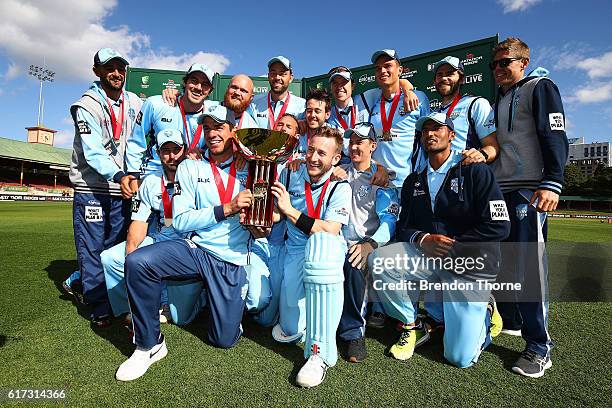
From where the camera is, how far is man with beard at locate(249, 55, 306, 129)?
494 centimetres

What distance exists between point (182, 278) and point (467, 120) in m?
3.34

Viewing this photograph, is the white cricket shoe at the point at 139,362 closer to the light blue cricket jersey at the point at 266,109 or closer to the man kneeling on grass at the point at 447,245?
the man kneeling on grass at the point at 447,245

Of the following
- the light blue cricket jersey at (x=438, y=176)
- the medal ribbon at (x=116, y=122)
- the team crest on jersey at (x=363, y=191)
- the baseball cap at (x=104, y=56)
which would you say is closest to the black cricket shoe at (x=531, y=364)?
the light blue cricket jersey at (x=438, y=176)

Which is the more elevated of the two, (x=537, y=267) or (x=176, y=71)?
(x=176, y=71)

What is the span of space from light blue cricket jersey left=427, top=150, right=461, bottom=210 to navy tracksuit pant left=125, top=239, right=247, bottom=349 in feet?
6.34

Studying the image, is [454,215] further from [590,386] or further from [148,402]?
[148,402]

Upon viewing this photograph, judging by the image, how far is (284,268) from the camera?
3.72 metres

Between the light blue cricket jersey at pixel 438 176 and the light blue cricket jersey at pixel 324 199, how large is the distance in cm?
76

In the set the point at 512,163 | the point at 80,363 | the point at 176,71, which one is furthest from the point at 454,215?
the point at 176,71

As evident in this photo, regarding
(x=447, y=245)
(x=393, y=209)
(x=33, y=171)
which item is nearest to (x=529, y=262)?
(x=447, y=245)

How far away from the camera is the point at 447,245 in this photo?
321cm

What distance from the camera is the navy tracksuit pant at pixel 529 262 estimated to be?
310 cm

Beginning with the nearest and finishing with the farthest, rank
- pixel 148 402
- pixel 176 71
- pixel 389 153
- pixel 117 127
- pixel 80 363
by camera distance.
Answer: pixel 148 402 < pixel 80 363 < pixel 117 127 < pixel 389 153 < pixel 176 71

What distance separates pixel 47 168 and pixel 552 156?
217 feet
